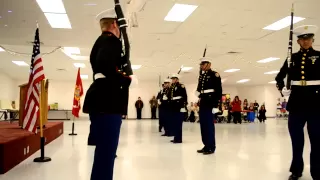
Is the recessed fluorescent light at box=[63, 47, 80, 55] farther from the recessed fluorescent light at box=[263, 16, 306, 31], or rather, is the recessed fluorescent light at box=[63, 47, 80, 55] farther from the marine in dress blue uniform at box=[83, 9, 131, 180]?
the marine in dress blue uniform at box=[83, 9, 131, 180]

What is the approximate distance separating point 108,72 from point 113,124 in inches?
13.6

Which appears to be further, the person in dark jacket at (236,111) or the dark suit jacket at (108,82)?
the person in dark jacket at (236,111)

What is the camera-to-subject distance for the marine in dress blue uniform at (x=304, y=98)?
297 cm

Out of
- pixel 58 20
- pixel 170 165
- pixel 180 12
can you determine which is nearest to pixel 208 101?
pixel 170 165

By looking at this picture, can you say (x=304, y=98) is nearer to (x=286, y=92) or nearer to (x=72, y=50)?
(x=286, y=92)

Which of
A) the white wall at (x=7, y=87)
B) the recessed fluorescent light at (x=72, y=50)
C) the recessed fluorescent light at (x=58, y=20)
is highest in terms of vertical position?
the recessed fluorescent light at (x=58, y=20)

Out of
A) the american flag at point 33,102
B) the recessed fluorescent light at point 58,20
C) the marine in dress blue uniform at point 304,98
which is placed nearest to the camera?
the marine in dress blue uniform at point 304,98

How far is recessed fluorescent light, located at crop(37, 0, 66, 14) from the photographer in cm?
623

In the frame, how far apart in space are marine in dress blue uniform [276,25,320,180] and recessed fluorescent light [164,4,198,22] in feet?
12.2

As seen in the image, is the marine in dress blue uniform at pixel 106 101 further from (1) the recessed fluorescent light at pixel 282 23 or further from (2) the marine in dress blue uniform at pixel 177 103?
(1) the recessed fluorescent light at pixel 282 23

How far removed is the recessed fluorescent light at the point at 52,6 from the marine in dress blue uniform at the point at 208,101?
3.44 m

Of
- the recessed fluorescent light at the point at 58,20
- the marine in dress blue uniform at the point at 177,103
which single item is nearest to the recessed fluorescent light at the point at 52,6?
the recessed fluorescent light at the point at 58,20

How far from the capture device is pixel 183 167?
3818 millimetres

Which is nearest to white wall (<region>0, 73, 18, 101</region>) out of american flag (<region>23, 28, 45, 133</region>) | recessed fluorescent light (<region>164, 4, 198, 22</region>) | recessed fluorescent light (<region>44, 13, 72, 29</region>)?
recessed fluorescent light (<region>44, 13, 72, 29</region>)
